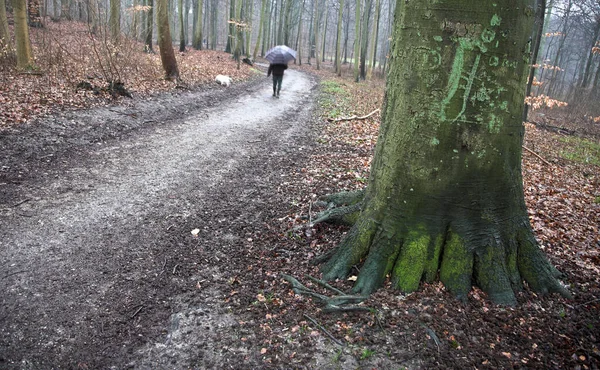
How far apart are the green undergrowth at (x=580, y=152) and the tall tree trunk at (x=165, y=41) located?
13.1 metres

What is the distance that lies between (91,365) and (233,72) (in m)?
19.4

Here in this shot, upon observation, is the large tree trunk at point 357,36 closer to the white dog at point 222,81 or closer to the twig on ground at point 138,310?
the white dog at point 222,81

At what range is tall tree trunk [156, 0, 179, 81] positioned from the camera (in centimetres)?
1328

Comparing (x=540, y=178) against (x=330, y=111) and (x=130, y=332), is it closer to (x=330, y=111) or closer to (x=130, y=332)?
(x=330, y=111)

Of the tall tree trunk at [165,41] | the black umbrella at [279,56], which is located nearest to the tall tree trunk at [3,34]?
the tall tree trunk at [165,41]

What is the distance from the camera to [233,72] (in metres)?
20.5

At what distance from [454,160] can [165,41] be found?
12974 mm

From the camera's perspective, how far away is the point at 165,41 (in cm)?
1341

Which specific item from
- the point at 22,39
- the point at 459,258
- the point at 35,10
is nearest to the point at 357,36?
the point at 35,10

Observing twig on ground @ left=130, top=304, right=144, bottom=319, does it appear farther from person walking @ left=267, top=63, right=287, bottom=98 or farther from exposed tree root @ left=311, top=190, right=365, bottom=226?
person walking @ left=267, top=63, right=287, bottom=98

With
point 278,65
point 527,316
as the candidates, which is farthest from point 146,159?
point 278,65

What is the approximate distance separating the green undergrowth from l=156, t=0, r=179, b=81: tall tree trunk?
13.1 metres

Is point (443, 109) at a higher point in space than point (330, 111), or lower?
higher

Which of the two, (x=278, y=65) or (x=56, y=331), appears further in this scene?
(x=278, y=65)
